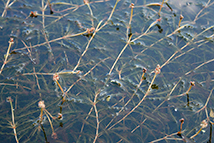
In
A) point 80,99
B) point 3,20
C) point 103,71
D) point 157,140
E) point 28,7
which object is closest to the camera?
point 157,140

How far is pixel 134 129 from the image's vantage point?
2209mm

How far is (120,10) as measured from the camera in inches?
126

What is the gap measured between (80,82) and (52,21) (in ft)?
3.46

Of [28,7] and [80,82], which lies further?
[28,7]

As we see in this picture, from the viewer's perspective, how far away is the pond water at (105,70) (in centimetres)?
220

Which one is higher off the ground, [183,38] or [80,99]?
[183,38]

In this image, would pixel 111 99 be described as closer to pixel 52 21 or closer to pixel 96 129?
pixel 96 129

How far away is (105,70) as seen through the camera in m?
2.59

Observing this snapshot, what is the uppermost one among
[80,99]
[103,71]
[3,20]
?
[3,20]

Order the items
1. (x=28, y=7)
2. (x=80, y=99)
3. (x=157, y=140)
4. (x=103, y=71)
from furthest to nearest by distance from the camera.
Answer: (x=28, y=7) < (x=103, y=71) < (x=80, y=99) < (x=157, y=140)

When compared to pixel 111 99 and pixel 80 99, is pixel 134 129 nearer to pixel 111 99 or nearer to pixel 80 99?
pixel 111 99

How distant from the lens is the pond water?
86.6 inches

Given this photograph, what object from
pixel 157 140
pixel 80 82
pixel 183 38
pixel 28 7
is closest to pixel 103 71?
pixel 80 82

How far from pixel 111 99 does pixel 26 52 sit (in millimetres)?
1193
